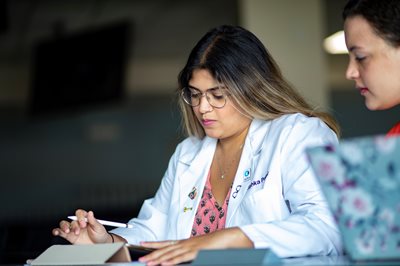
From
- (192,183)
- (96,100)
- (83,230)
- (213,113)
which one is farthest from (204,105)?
(96,100)

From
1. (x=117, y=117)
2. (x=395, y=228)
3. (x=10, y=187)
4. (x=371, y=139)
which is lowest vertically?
(x=10, y=187)

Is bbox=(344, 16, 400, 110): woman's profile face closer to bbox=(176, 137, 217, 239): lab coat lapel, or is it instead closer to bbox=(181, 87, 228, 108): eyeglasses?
bbox=(181, 87, 228, 108): eyeglasses

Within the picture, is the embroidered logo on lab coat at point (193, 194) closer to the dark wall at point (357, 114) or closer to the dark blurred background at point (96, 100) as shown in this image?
the dark blurred background at point (96, 100)

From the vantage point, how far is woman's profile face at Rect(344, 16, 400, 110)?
6.43ft

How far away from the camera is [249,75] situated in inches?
104

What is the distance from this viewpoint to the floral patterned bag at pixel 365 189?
4.91 ft

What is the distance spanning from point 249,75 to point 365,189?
1.18 meters

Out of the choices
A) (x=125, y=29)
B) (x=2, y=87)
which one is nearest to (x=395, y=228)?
(x=125, y=29)

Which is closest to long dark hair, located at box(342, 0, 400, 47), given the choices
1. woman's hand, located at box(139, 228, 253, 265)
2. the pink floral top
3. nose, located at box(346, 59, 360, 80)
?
nose, located at box(346, 59, 360, 80)

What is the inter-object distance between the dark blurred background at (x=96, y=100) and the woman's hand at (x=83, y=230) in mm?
5932

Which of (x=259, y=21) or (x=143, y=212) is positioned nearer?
(x=143, y=212)

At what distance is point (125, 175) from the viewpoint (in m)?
11.8

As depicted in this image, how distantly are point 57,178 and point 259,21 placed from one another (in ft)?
20.5

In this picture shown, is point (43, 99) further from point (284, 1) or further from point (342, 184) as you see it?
point (342, 184)
